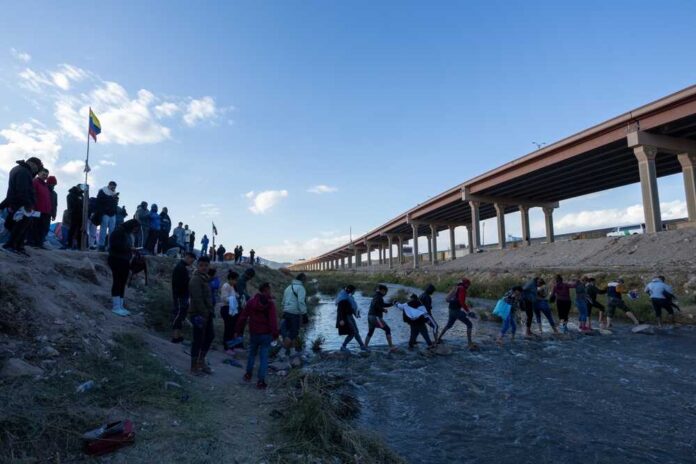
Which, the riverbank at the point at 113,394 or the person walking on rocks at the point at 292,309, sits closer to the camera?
the riverbank at the point at 113,394

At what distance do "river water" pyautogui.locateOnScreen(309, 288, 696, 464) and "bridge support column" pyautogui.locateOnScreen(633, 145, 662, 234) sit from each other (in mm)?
22872

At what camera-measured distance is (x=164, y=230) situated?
17984mm

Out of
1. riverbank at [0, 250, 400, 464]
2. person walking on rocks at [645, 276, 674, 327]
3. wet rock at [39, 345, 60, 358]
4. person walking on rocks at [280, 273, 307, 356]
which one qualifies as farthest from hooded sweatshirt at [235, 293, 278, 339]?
person walking on rocks at [645, 276, 674, 327]

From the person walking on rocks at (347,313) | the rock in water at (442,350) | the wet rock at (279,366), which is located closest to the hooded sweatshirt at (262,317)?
the wet rock at (279,366)

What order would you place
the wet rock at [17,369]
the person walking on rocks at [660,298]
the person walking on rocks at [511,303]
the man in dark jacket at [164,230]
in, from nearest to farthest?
the wet rock at [17,369] → the person walking on rocks at [511,303] → the person walking on rocks at [660,298] → the man in dark jacket at [164,230]

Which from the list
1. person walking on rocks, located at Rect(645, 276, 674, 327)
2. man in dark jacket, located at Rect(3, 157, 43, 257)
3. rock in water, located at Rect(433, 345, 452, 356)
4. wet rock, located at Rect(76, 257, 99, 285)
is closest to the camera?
man in dark jacket, located at Rect(3, 157, 43, 257)

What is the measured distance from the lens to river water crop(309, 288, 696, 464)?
529 cm

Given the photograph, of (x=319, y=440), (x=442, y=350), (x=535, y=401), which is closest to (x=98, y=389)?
(x=319, y=440)

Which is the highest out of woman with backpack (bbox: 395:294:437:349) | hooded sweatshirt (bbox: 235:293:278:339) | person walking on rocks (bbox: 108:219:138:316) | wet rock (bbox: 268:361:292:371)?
person walking on rocks (bbox: 108:219:138:316)

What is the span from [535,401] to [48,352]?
7.86 meters

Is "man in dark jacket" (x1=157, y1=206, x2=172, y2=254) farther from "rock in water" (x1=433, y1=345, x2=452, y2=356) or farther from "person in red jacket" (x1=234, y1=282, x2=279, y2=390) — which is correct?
"rock in water" (x1=433, y1=345, x2=452, y2=356)

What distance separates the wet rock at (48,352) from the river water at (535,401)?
179 inches

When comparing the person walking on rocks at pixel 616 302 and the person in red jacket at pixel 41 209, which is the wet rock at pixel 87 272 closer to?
the person in red jacket at pixel 41 209

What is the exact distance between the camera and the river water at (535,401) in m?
5.29
